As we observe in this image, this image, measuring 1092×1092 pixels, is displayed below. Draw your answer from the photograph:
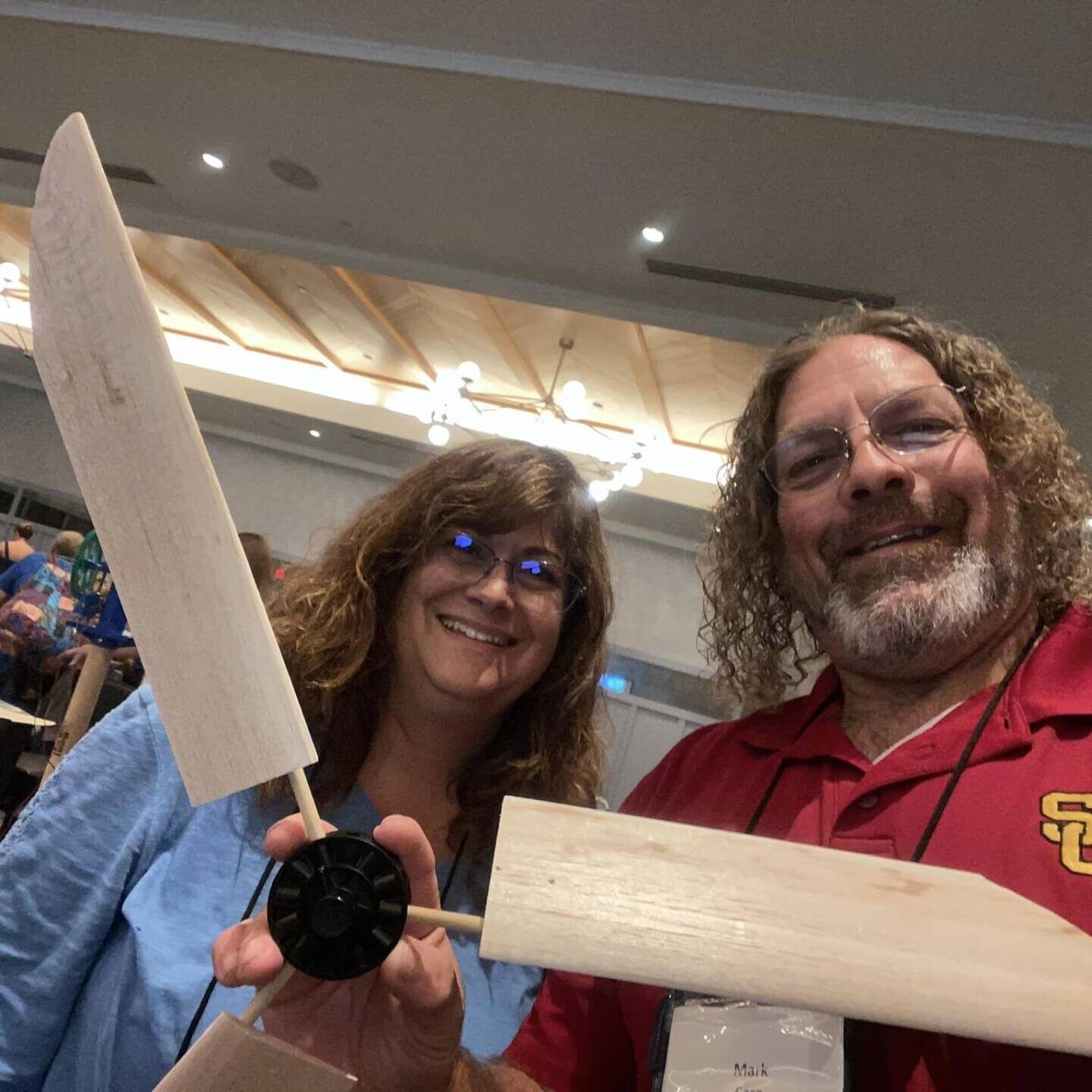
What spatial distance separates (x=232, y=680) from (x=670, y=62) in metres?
2.59

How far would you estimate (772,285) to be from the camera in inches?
130

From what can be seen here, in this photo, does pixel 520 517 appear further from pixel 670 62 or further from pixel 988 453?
pixel 670 62

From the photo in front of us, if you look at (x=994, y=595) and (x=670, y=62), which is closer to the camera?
(x=994, y=595)

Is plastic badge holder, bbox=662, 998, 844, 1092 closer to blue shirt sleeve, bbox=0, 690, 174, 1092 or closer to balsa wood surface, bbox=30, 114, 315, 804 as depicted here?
balsa wood surface, bbox=30, 114, 315, 804

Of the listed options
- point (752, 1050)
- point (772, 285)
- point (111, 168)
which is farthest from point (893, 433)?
point (111, 168)

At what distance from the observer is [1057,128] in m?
2.32

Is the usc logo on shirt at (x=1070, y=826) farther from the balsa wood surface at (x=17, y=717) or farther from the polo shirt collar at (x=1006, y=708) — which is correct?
the balsa wood surface at (x=17, y=717)

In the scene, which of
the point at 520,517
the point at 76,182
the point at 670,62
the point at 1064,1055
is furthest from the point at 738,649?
the point at 670,62

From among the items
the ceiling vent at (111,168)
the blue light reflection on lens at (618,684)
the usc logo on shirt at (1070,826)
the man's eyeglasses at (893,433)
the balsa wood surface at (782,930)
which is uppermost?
the ceiling vent at (111,168)

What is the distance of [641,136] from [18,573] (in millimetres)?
4156

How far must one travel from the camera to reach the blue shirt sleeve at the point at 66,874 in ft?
3.49

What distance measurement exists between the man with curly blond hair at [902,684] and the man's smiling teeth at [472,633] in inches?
12.5

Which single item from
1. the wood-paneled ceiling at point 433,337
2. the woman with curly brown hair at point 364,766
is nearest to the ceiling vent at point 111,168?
the wood-paneled ceiling at point 433,337

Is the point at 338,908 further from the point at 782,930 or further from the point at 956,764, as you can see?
the point at 956,764
